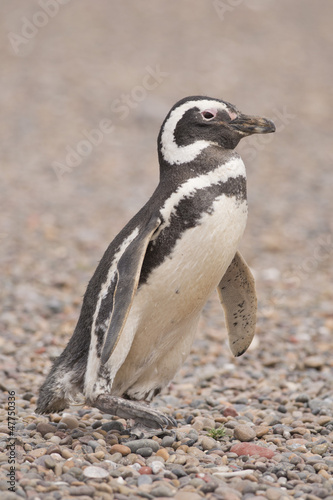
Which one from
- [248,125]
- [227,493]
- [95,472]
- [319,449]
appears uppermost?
[248,125]

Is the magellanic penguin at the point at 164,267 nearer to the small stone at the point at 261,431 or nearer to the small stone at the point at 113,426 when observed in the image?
the small stone at the point at 113,426

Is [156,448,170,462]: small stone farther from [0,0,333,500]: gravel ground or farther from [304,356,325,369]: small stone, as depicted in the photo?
[304,356,325,369]: small stone

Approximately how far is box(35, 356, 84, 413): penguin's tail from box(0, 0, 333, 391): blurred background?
103 centimetres

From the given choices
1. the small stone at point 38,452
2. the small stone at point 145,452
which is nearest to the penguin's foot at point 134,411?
the small stone at point 145,452

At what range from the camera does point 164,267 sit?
3.50 meters

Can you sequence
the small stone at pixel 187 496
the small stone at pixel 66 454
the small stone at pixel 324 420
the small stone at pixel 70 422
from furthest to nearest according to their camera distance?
the small stone at pixel 324 420
the small stone at pixel 70 422
the small stone at pixel 66 454
the small stone at pixel 187 496

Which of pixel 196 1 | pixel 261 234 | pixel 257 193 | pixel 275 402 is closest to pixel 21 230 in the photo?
pixel 261 234

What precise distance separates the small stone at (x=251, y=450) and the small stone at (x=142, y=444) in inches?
15.2

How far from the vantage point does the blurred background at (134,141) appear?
22.7 feet

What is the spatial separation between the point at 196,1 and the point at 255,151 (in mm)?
8620

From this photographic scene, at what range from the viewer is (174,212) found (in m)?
3.50

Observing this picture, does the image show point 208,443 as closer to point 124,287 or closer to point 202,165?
point 124,287

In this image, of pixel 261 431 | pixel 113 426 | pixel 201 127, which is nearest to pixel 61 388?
pixel 113 426

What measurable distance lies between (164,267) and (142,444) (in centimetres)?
85
